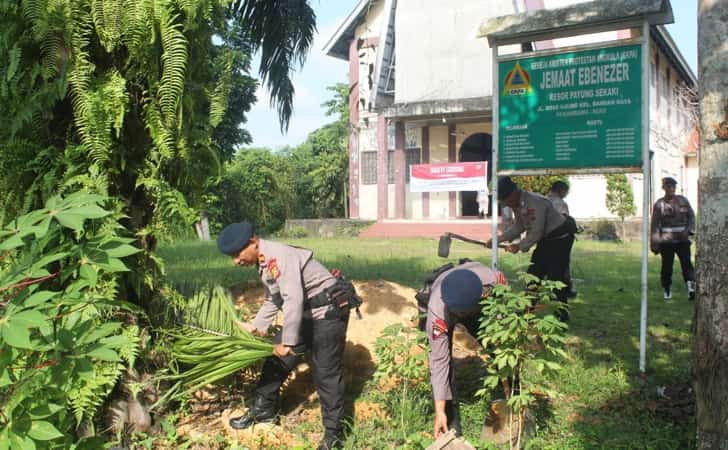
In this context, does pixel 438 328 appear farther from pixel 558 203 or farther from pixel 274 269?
pixel 558 203

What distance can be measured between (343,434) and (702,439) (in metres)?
2.10

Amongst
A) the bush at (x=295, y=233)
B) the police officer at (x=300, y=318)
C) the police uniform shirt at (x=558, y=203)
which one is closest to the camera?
the police officer at (x=300, y=318)

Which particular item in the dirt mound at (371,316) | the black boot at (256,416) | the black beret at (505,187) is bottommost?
the black boot at (256,416)

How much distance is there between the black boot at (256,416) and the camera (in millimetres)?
4082

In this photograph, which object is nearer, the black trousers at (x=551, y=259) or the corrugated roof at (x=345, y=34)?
the black trousers at (x=551, y=259)

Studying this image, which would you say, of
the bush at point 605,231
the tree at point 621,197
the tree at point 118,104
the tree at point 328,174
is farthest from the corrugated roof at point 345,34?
the tree at point 118,104

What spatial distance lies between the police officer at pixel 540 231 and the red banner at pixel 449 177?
11.9 meters

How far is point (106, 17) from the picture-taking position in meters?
3.36

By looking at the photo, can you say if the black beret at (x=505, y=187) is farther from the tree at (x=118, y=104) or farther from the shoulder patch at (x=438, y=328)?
the tree at (x=118, y=104)

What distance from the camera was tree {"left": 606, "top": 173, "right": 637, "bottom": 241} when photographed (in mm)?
16875

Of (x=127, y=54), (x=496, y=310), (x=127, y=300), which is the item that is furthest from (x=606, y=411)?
(x=127, y=54)

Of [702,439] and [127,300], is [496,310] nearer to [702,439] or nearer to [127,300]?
[702,439]

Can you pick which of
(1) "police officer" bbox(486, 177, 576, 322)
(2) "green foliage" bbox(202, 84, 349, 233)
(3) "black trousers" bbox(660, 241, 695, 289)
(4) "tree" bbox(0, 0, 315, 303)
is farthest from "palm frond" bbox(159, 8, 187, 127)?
(2) "green foliage" bbox(202, 84, 349, 233)

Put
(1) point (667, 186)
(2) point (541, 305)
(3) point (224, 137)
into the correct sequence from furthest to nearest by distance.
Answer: (3) point (224, 137), (1) point (667, 186), (2) point (541, 305)
